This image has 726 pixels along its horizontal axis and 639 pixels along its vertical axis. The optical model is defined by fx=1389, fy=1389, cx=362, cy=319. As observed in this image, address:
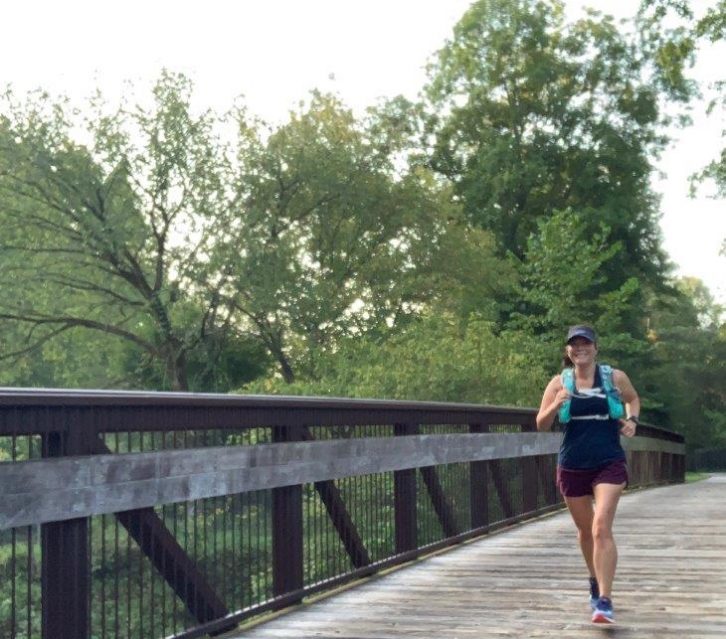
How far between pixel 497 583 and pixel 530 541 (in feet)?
9.63

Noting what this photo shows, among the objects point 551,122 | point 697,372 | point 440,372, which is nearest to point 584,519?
point 440,372

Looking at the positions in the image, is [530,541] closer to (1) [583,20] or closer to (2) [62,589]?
(2) [62,589]

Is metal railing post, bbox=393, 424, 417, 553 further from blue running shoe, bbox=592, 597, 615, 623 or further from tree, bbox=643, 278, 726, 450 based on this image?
tree, bbox=643, 278, 726, 450

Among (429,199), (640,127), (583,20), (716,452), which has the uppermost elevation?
→ (583,20)

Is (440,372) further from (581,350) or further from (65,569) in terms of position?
(65,569)

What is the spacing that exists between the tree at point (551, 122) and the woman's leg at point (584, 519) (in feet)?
129

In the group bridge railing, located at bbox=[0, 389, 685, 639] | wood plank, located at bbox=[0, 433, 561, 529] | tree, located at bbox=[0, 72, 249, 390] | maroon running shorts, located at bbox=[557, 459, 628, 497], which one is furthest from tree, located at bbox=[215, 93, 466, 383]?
maroon running shorts, located at bbox=[557, 459, 628, 497]

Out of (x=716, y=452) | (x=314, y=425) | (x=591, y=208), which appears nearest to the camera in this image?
(x=314, y=425)

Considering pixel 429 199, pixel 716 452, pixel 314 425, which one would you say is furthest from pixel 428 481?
pixel 716 452

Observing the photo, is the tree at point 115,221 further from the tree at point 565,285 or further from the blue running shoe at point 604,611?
the blue running shoe at point 604,611

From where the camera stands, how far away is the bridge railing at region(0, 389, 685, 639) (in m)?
5.16

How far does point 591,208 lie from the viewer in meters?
46.0

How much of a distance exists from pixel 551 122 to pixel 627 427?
4235cm

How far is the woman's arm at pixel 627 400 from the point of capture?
23.3 feet
